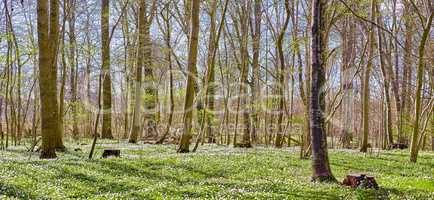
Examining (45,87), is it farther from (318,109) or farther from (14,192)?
(318,109)

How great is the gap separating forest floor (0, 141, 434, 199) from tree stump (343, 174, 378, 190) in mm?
262

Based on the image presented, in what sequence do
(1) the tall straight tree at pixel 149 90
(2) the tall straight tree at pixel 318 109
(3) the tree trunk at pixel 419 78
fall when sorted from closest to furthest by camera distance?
(2) the tall straight tree at pixel 318 109 < (3) the tree trunk at pixel 419 78 < (1) the tall straight tree at pixel 149 90

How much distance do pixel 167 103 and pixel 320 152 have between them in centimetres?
3960

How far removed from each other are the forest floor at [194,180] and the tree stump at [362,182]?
26 cm

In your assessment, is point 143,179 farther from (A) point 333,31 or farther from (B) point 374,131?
(B) point 374,131

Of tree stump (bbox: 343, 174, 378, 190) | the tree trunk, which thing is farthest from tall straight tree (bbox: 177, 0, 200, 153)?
tree stump (bbox: 343, 174, 378, 190)

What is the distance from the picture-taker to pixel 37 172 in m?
13.4

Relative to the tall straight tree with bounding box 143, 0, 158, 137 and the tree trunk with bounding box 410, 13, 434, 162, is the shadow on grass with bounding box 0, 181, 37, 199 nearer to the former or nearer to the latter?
the tree trunk with bounding box 410, 13, 434, 162

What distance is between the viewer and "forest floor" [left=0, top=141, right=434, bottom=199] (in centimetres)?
1084

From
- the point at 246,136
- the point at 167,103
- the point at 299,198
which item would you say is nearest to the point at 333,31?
the point at 246,136

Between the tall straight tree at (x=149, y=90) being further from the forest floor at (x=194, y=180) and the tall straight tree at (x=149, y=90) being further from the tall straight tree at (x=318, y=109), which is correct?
the tall straight tree at (x=318, y=109)

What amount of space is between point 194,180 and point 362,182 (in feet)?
17.2

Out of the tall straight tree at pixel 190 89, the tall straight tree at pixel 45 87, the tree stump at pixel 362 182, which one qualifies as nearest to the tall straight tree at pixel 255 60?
the tall straight tree at pixel 190 89

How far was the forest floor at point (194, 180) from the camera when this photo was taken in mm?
10836
